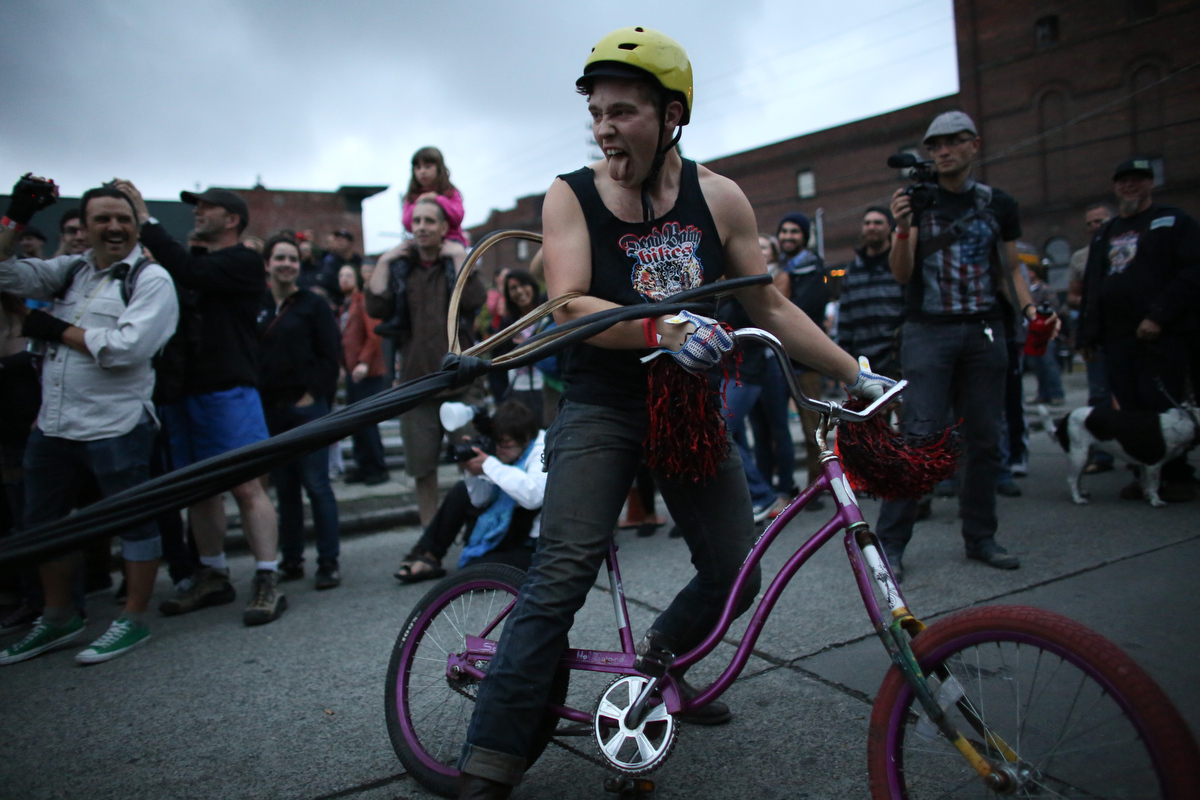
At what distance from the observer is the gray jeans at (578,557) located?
1.98 meters

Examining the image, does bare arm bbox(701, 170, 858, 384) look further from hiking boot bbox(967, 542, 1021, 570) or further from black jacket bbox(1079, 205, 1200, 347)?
black jacket bbox(1079, 205, 1200, 347)

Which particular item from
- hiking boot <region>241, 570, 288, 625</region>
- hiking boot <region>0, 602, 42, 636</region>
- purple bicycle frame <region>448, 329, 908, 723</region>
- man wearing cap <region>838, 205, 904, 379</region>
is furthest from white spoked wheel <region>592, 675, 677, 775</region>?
man wearing cap <region>838, 205, 904, 379</region>

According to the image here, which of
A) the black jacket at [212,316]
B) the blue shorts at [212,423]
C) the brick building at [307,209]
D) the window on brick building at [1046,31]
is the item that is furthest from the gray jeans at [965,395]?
the window on brick building at [1046,31]

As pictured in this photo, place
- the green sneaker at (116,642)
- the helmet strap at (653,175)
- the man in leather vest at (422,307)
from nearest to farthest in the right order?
the helmet strap at (653,175), the green sneaker at (116,642), the man in leather vest at (422,307)

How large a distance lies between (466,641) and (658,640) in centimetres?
60

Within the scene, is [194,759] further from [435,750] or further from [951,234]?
[951,234]

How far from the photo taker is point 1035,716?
169cm

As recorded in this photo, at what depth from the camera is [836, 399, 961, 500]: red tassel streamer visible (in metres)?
2.07

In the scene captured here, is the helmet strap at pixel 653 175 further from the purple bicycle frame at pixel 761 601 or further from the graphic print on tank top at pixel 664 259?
the purple bicycle frame at pixel 761 601

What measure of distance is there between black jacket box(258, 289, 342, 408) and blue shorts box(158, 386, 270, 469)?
487mm

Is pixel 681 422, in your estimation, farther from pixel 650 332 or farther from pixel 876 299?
pixel 876 299

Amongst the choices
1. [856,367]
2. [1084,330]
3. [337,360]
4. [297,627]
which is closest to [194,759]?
Result: [297,627]

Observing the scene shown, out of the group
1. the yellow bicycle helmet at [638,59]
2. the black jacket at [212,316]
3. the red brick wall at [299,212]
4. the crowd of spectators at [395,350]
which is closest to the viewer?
the yellow bicycle helmet at [638,59]

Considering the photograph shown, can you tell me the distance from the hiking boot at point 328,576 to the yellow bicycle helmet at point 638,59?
11.6 feet
